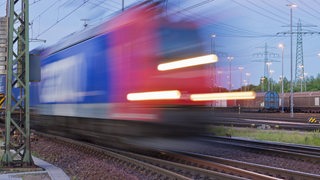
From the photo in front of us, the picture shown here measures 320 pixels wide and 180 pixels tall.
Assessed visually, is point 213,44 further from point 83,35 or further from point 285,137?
point 285,137

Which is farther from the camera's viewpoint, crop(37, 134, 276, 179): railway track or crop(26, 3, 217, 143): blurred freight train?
crop(26, 3, 217, 143): blurred freight train

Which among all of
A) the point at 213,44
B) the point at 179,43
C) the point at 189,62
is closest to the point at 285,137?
the point at 213,44

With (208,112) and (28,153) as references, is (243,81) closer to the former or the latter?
(208,112)

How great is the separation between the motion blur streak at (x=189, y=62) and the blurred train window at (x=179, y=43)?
4.5 inches

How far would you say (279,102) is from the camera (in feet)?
188

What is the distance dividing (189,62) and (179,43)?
0.49 m

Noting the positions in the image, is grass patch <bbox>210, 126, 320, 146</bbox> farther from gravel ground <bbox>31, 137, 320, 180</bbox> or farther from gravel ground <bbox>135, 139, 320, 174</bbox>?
gravel ground <bbox>31, 137, 320, 180</bbox>

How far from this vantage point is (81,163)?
38.2ft

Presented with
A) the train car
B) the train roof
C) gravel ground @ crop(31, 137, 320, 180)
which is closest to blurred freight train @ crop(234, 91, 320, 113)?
the train car

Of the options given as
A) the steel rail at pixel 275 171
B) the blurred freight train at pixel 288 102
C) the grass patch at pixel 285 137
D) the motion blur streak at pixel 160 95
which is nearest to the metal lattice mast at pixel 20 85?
the motion blur streak at pixel 160 95

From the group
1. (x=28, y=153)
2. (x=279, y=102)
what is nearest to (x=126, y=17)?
(x=28, y=153)

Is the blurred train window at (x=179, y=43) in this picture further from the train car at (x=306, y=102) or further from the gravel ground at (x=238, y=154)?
the train car at (x=306, y=102)

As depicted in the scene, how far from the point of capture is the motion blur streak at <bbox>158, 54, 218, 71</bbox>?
1061 centimetres

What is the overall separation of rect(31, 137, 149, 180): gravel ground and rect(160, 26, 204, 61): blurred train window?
2.72 meters
